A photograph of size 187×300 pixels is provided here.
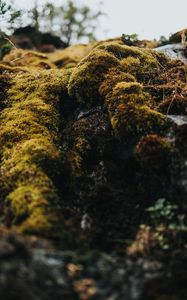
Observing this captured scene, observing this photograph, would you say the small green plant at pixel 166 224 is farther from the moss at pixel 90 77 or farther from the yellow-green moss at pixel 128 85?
the moss at pixel 90 77

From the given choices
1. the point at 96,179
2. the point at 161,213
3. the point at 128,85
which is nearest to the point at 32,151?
the point at 96,179

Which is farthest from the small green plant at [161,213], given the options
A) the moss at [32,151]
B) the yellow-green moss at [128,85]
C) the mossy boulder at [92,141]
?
the yellow-green moss at [128,85]

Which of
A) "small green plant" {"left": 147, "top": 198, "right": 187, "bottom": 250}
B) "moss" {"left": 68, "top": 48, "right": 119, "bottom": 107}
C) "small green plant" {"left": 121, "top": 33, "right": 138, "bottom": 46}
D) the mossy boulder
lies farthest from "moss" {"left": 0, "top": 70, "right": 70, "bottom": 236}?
"small green plant" {"left": 121, "top": 33, "right": 138, "bottom": 46}

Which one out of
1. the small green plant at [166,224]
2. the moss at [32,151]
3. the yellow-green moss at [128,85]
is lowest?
the small green plant at [166,224]

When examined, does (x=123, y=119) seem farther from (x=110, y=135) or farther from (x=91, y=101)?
(x=91, y=101)

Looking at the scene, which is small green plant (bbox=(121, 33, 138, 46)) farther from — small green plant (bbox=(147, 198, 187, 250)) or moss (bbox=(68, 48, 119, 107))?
small green plant (bbox=(147, 198, 187, 250))

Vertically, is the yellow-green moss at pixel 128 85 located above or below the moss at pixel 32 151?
above

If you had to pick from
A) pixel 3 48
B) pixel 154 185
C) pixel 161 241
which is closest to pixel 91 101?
pixel 154 185
